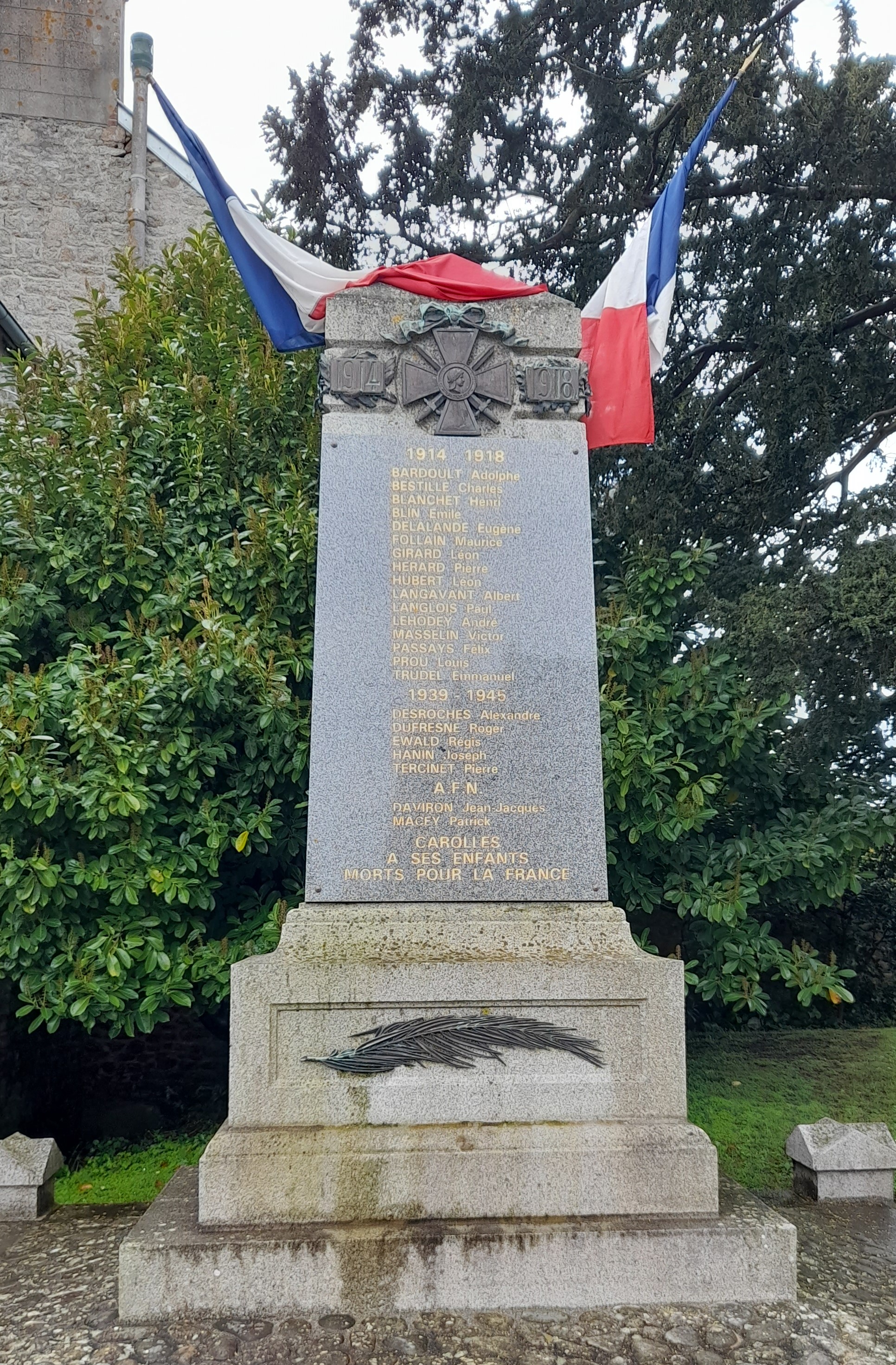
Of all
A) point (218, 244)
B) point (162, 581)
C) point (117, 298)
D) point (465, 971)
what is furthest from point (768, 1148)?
point (117, 298)

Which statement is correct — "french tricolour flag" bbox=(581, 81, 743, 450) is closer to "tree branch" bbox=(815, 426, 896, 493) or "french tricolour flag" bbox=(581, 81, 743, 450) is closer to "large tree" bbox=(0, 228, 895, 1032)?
"large tree" bbox=(0, 228, 895, 1032)

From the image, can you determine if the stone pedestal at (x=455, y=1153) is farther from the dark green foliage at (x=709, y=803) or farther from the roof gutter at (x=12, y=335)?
the roof gutter at (x=12, y=335)

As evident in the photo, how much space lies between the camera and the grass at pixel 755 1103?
19.4 ft

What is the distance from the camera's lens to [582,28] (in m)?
9.36

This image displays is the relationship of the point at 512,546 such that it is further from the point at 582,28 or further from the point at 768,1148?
the point at 582,28

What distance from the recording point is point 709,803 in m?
6.65

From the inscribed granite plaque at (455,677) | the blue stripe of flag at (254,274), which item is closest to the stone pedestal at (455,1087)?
the inscribed granite plaque at (455,677)

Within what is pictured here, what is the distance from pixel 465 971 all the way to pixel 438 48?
9645 mm

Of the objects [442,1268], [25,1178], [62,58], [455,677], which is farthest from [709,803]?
[62,58]

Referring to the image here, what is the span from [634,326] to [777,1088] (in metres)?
5.29

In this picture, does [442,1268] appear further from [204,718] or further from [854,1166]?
[204,718]

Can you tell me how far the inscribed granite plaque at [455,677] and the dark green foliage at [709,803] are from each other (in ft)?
4.80

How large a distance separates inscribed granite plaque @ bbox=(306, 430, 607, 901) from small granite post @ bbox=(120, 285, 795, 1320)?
0.5 inches

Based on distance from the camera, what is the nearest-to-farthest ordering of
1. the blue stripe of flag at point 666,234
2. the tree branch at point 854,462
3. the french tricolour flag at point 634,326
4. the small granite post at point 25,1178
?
the small granite post at point 25,1178 < the french tricolour flag at point 634,326 < the blue stripe of flag at point 666,234 < the tree branch at point 854,462
